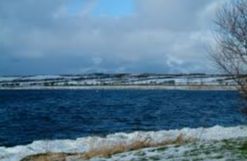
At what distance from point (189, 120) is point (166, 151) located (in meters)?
35.6

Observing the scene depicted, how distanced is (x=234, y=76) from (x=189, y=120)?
27.0 metres

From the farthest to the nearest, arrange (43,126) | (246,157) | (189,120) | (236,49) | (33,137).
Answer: (189,120) → (43,126) → (33,137) → (236,49) → (246,157)

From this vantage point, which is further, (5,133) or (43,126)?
(43,126)

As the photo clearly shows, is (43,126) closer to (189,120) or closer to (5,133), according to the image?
(5,133)

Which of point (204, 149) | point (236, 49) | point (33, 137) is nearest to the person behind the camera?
point (204, 149)

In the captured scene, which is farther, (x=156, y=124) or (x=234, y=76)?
(x=156, y=124)

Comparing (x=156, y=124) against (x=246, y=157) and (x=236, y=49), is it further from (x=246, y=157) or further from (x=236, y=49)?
(x=246, y=157)

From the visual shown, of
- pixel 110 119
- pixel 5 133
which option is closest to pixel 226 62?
pixel 5 133

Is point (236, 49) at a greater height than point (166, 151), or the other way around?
point (236, 49)

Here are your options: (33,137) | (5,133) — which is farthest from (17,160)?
(5,133)

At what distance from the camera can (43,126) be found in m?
48.6

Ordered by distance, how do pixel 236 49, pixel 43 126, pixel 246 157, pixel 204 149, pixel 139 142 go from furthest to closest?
pixel 43 126 < pixel 236 49 < pixel 139 142 < pixel 204 149 < pixel 246 157

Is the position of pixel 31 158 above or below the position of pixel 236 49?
below

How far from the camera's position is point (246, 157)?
48.6 feet
